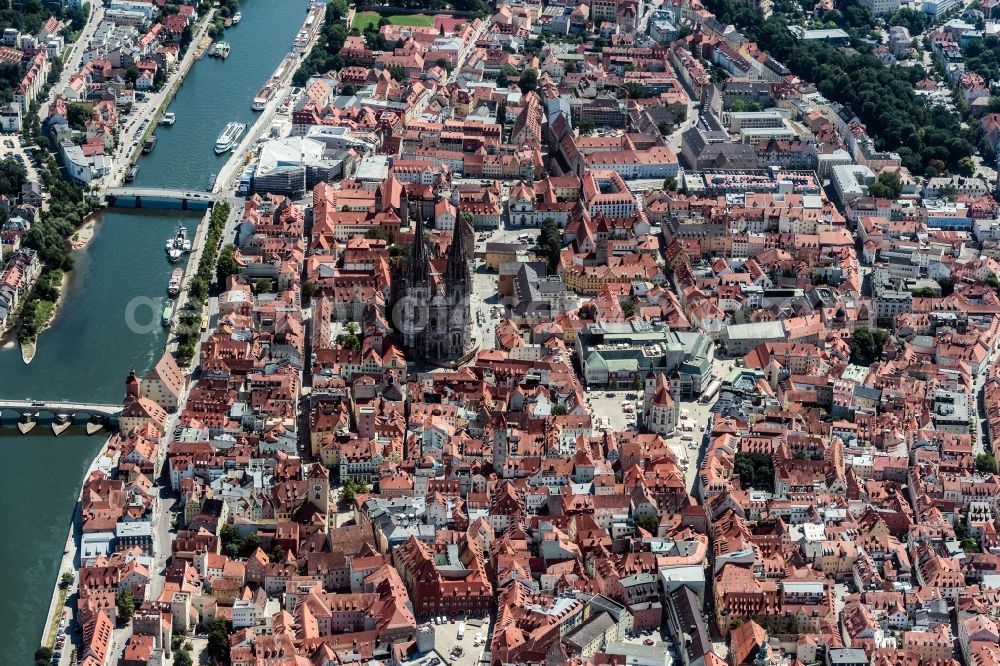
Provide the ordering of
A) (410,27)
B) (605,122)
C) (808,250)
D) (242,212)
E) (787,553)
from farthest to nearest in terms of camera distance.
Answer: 1. (410,27)
2. (605,122)
3. (242,212)
4. (808,250)
5. (787,553)

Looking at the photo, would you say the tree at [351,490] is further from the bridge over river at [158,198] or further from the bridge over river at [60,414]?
the bridge over river at [158,198]

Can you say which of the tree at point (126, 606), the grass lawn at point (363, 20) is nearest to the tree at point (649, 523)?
the tree at point (126, 606)

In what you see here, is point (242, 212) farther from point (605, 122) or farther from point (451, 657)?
point (451, 657)

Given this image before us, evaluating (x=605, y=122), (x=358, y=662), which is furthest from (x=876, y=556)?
(x=605, y=122)

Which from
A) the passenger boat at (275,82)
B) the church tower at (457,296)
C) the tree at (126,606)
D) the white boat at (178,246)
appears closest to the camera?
the tree at (126,606)

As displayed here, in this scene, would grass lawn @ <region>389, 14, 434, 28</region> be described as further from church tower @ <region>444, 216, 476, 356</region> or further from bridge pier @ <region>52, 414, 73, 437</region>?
bridge pier @ <region>52, 414, 73, 437</region>

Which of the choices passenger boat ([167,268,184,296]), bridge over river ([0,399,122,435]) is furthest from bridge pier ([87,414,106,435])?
passenger boat ([167,268,184,296])

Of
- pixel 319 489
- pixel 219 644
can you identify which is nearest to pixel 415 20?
pixel 319 489
